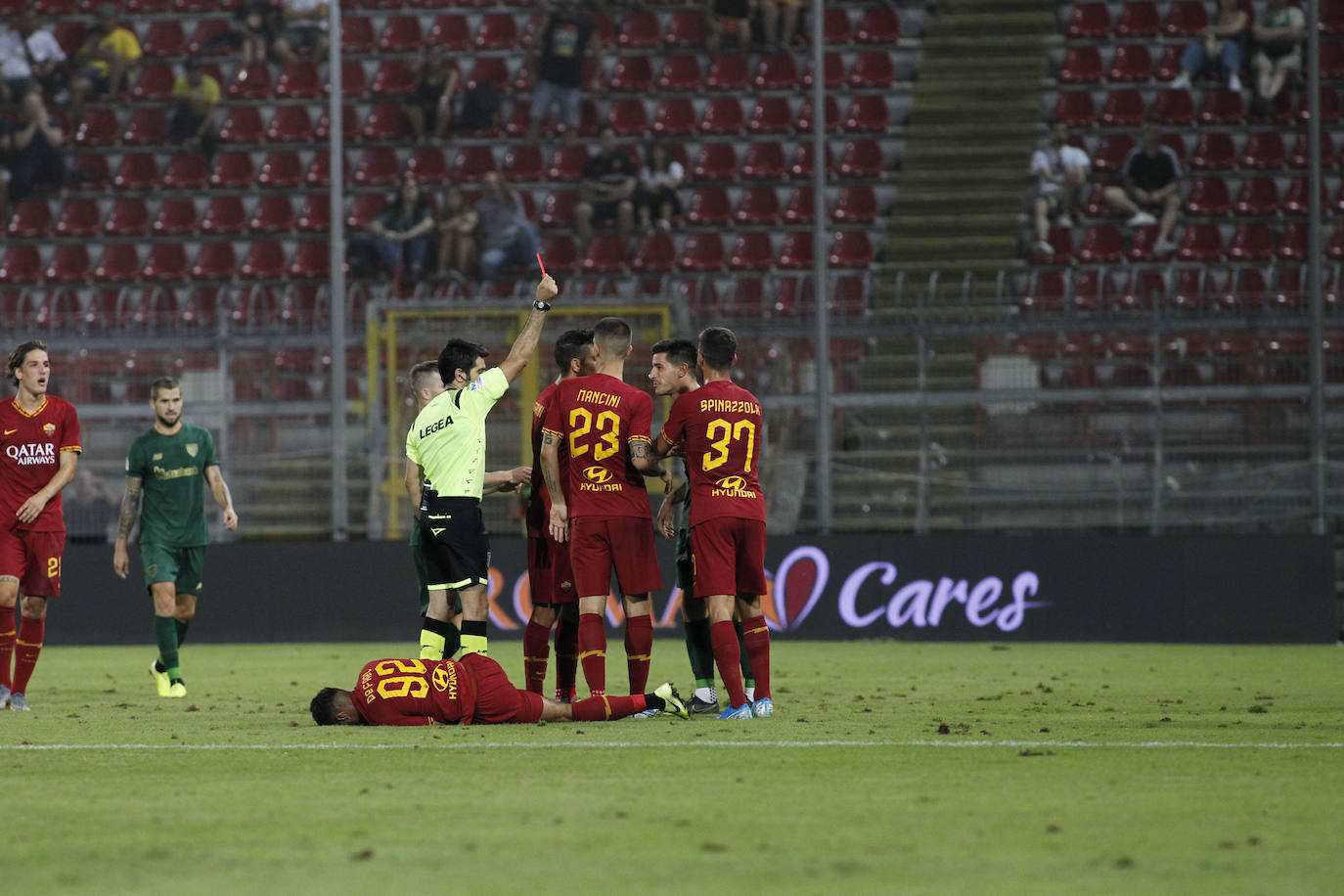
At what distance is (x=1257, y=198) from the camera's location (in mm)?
23906

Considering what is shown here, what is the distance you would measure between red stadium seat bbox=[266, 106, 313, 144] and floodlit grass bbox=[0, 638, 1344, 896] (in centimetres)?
1658

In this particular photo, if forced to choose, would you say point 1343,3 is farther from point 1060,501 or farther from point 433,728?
point 433,728

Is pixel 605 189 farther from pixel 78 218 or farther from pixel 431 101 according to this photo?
pixel 78 218

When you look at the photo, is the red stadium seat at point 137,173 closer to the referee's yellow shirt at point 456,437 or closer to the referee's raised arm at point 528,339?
the referee's yellow shirt at point 456,437

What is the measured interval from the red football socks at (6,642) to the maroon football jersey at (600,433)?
3597 millimetres

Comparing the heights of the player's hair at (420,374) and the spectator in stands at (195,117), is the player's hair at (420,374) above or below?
below

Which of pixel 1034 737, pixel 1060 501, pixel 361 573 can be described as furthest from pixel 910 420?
pixel 1034 737

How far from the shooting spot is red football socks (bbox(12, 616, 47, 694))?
1047 cm

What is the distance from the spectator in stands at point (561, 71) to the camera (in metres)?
25.3

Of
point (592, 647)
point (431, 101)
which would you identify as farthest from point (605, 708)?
point (431, 101)

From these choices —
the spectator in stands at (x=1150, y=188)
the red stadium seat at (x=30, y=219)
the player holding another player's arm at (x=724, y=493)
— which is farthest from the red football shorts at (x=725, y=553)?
the red stadium seat at (x=30, y=219)

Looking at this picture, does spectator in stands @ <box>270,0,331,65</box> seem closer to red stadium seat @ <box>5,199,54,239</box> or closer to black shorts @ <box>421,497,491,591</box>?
red stadium seat @ <box>5,199,54,239</box>

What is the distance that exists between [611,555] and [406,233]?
46.8 ft

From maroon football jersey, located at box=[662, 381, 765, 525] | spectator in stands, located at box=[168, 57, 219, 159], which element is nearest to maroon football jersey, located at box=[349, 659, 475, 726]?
maroon football jersey, located at box=[662, 381, 765, 525]
